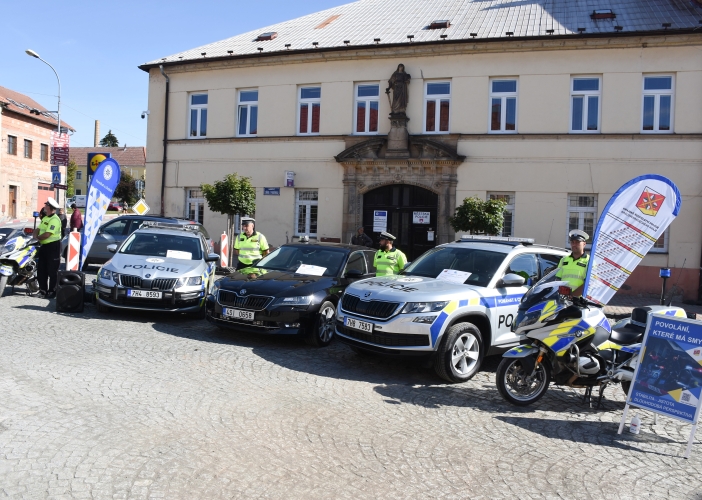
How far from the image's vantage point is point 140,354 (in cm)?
750

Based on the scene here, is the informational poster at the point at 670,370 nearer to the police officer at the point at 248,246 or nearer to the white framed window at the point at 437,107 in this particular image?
the police officer at the point at 248,246

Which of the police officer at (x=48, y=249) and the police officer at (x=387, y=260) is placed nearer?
the police officer at (x=387, y=260)

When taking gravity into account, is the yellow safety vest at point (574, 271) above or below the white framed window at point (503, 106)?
below

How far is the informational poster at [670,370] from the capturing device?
5285mm

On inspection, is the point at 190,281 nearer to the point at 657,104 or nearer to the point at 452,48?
the point at 452,48

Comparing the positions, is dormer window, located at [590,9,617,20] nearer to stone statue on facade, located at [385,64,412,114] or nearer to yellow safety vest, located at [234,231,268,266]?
stone statue on facade, located at [385,64,412,114]

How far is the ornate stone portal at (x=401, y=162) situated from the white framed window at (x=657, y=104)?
5.33 metres

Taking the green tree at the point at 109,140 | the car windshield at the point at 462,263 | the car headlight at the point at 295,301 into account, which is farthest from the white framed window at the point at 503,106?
the green tree at the point at 109,140

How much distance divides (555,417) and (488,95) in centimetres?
1476

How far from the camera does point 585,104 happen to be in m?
18.3

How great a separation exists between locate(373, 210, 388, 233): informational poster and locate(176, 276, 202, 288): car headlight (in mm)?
10826

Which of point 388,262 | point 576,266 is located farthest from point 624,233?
point 388,262

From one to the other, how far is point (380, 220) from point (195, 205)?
751 centimetres

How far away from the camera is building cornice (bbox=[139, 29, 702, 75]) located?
57.3ft
